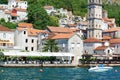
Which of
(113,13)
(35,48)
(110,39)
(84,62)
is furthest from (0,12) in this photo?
(113,13)

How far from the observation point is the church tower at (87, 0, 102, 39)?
4710 inches

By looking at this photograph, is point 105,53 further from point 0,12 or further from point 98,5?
point 0,12

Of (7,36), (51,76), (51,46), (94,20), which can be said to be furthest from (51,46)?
(51,76)

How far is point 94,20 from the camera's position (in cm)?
11969

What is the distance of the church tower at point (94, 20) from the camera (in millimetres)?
119625

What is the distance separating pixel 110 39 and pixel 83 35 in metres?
11.7

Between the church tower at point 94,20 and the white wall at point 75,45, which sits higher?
the church tower at point 94,20

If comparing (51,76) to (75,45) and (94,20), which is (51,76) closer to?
(75,45)

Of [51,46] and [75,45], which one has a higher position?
[75,45]

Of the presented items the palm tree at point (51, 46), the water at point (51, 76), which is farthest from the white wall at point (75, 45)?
the water at point (51, 76)

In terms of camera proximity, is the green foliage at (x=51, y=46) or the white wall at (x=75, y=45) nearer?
the white wall at (x=75, y=45)

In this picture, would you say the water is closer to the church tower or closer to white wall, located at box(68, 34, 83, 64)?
white wall, located at box(68, 34, 83, 64)

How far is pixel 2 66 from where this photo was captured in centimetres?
7719

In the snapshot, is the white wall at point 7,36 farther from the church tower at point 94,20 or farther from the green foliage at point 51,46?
the church tower at point 94,20
